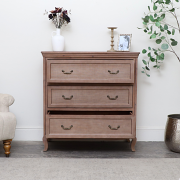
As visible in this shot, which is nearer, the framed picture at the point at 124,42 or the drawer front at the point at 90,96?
the drawer front at the point at 90,96

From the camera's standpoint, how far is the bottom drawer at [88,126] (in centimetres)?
222

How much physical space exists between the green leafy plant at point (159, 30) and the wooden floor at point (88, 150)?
0.80 m

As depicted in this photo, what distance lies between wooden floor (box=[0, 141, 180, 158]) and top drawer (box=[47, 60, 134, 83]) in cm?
68

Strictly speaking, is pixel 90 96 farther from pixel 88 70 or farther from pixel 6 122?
pixel 6 122

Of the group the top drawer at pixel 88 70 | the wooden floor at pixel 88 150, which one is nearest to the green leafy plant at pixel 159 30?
the top drawer at pixel 88 70

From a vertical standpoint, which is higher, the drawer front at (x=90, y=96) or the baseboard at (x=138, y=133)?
the drawer front at (x=90, y=96)

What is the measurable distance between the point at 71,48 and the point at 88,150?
3.66 ft

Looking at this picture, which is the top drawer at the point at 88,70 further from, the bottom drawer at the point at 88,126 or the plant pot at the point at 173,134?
the plant pot at the point at 173,134

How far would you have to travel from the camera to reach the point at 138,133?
2740 mm

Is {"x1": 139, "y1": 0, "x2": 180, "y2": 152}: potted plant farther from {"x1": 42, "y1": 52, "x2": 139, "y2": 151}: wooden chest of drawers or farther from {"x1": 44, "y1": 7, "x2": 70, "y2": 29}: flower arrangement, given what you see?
{"x1": 44, "y1": 7, "x2": 70, "y2": 29}: flower arrangement

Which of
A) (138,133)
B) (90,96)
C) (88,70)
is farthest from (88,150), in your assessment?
(88,70)

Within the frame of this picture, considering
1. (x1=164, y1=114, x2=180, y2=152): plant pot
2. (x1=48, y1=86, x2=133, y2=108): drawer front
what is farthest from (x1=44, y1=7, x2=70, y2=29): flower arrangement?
(x1=164, y1=114, x2=180, y2=152): plant pot

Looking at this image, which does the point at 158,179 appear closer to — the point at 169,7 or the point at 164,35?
the point at 164,35

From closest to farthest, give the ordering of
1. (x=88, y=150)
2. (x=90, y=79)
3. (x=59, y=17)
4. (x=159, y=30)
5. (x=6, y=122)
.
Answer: (x=6, y=122) → (x=90, y=79) → (x=88, y=150) → (x=59, y=17) → (x=159, y=30)
